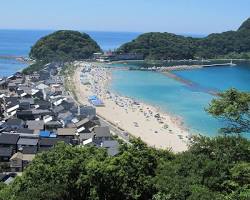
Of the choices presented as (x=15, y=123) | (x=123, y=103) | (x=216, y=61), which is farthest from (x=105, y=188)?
(x=216, y=61)

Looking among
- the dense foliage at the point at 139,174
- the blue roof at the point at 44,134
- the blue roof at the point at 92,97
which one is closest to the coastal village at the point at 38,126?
the blue roof at the point at 44,134

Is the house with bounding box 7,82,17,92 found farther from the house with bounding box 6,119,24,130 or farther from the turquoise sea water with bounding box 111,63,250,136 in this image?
the house with bounding box 6,119,24,130

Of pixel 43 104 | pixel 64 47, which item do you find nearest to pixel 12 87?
pixel 43 104

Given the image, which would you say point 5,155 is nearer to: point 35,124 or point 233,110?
point 35,124

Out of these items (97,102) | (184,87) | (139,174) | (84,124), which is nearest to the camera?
(139,174)

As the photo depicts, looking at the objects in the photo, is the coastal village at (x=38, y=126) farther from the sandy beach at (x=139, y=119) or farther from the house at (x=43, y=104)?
the sandy beach at (x=139, y=119)
